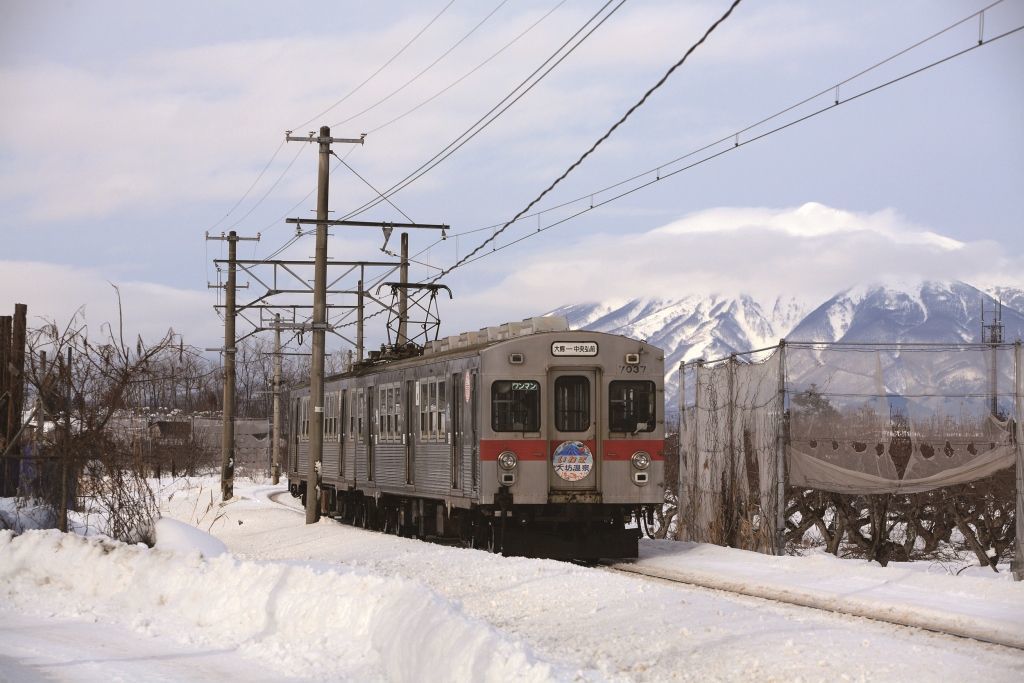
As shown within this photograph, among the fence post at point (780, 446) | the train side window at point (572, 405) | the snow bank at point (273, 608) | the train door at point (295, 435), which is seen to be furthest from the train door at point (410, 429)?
the train door at point (295, 435)

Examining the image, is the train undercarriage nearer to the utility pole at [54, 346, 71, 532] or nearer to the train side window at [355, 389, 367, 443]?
the utility pole at [54, 346, 71, 532]

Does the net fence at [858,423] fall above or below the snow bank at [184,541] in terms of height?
above

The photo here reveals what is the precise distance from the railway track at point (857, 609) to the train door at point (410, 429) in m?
6.72

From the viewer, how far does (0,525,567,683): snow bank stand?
31.4ft

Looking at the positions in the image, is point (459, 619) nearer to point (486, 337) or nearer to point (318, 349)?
point (486, 337)

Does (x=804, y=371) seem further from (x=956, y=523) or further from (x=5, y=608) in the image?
(x=5, y=608)

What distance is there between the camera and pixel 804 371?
60.7ft

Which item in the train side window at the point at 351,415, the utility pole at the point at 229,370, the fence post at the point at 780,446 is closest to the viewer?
the fence post at the point at 780,446

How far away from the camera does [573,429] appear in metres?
19.6

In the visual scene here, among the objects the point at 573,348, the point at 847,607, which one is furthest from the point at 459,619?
the point at 573,348

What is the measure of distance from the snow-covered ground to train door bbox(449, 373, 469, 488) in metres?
→ 2.63

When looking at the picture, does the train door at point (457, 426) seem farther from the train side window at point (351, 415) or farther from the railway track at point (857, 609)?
the train side window at point (351, 415)

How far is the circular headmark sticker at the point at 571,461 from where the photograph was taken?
19.5 m

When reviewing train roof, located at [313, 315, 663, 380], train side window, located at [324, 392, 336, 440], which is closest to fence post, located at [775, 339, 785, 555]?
train roof, located at [313, 315, 663, 380]
